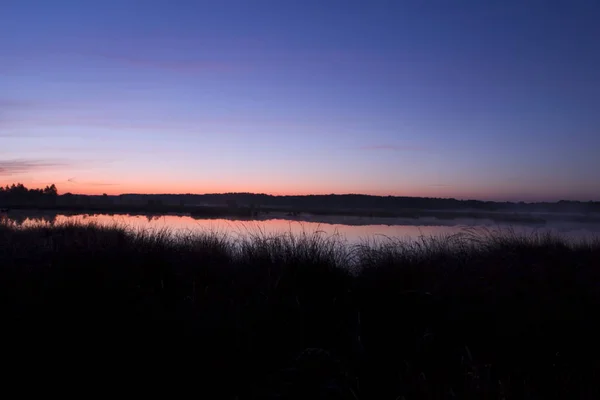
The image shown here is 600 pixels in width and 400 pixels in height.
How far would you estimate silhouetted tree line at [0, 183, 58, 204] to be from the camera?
242 ft

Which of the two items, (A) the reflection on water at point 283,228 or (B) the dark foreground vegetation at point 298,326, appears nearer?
(B) the dark foreground vegetation at point 298,326

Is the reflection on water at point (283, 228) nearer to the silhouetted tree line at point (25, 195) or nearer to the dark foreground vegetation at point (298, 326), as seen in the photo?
the dark foreground vegetation at point (298, 326)

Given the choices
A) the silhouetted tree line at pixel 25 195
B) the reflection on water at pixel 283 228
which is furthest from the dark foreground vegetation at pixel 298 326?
the silhouetted tree line at pixel 25 195

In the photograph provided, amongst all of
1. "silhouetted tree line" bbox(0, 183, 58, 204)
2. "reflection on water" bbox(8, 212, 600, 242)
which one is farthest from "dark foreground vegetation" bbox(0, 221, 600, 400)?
"silhouetted tree line" bbox(0, 183, 58, 204)

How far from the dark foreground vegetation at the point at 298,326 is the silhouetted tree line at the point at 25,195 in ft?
249

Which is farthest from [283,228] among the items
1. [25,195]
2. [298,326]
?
[25,195]

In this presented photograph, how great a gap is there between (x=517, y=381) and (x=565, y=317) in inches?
88.4

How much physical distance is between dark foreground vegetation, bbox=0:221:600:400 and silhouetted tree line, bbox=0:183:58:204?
7582cm

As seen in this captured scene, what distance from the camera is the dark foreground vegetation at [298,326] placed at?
4.05 metres

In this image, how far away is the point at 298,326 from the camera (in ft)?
17.0

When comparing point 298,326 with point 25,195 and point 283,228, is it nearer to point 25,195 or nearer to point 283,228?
point 283,228

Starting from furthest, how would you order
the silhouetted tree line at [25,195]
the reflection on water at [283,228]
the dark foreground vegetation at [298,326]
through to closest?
the silhouetted tree line at [25,195] < the reflection on water at [283,228] < the dark foreground vegetation at [298,326]

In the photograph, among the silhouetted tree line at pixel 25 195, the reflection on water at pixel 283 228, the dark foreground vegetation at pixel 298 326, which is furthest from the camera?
the silhouetted tree line at pixel 25 195

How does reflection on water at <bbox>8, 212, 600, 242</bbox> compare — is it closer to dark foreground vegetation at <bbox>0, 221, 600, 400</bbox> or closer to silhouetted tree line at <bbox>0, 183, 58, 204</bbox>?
dark foreground vegetation at <bbox>0, 221, 600, 400</bbox>
